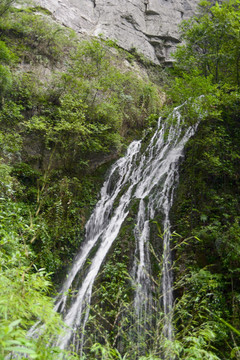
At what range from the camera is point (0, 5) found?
1043cm

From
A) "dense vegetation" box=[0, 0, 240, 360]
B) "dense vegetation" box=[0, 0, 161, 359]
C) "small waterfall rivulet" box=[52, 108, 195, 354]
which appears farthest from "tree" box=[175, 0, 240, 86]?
"dense vegetation" box=[0, 0, 161, 359]

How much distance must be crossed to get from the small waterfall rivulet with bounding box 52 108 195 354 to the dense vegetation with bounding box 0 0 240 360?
302 millimetres

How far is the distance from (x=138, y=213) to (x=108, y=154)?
5033 mm

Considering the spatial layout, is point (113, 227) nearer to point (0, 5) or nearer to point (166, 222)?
point (166, 222)

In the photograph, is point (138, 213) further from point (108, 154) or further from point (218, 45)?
point (218, 45)

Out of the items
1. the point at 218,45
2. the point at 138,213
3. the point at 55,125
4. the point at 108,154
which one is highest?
the point at 218,45

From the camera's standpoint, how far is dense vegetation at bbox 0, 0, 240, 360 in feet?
16.4

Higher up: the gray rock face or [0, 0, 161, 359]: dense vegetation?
the gray rock face

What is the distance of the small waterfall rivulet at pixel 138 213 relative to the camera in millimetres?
5483

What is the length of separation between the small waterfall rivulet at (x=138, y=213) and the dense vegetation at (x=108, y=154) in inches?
11.9

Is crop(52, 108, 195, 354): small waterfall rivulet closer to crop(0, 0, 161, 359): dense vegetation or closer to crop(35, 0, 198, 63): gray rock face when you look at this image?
crop(0, 0, 161, 359): dense vegetation

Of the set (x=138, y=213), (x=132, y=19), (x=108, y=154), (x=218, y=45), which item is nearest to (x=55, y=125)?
(x=108, y=154)

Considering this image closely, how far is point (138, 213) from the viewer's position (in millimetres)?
7340

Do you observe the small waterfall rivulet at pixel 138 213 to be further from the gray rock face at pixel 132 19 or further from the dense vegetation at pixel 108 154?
the gray rock face at pixel 132 19
